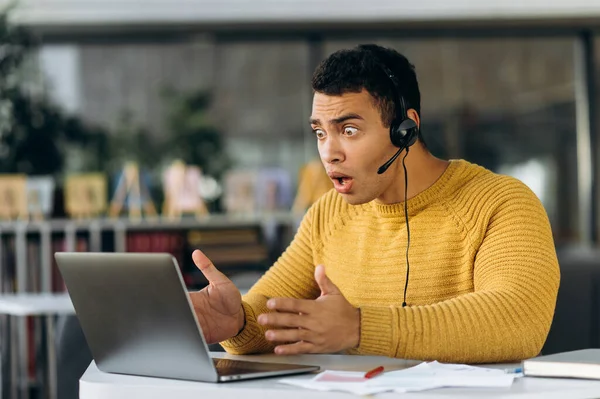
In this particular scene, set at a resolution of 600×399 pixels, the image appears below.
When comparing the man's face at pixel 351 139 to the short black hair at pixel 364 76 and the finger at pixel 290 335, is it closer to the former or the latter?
the short black hair at pixel 364 76

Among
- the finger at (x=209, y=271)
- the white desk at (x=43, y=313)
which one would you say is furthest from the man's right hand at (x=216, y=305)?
the white desk at (x=43, y=313)

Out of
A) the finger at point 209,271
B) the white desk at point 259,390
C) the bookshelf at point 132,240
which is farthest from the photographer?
the bookshelf at point 132,240

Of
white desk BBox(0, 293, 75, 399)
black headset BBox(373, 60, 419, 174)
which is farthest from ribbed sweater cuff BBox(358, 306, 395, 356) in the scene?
white desk BBox(0, 293, 75, 399)

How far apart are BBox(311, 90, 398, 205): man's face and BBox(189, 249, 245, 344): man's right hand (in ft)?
0.95

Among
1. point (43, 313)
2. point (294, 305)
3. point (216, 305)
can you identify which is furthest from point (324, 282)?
point (43, 313)

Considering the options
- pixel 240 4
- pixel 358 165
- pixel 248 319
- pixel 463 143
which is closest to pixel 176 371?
pixel 248 319

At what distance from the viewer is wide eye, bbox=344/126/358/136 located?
1.74 m

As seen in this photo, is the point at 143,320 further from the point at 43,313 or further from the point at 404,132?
the point at 43,313

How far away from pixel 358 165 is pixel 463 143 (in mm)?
4063

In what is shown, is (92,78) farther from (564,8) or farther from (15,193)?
(564,8)

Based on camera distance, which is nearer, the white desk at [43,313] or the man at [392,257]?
the man at [392,257]

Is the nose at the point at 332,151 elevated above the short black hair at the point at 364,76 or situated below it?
below

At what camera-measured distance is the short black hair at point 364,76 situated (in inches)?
68.6

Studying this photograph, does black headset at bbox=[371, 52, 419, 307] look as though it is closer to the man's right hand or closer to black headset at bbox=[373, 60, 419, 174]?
black headset at bbox=[373, 60, 419, 174]
